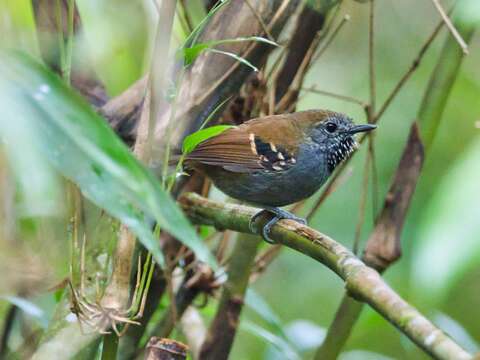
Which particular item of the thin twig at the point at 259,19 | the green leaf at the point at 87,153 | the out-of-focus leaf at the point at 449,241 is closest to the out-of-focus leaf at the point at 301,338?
the out-of-focus leaf at the point at 449,241

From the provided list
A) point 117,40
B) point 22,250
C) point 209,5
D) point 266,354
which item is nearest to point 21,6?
point 117,40

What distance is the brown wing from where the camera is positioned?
9.67 feet

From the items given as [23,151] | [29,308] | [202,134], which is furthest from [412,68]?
[23,151]

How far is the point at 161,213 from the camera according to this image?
1199mm

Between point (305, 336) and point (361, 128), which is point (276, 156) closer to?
point (361, 128)

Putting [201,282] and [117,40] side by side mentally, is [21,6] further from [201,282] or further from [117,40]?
[201,282]

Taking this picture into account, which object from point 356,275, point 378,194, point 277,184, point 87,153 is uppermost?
point 87,153

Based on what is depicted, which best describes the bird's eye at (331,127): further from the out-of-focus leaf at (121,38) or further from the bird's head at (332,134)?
the out-of-focus leaf at (121,38)

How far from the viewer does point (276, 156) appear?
10.4 ft

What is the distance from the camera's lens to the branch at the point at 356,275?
4.29ft

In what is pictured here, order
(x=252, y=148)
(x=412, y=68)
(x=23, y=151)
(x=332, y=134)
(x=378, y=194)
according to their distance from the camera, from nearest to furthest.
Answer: (x=23, y=151), (x=412, y=68), (x=252, y=148), (x=332, y=134), (x=378, y=194)

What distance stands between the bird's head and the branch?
804mm

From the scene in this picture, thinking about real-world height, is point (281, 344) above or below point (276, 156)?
below

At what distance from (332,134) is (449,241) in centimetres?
94
